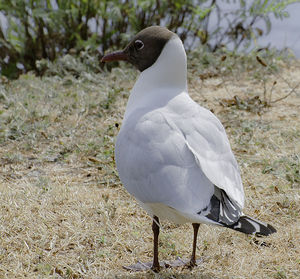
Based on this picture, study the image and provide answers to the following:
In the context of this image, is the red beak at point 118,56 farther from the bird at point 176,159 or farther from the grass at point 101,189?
the grass at point 101,189

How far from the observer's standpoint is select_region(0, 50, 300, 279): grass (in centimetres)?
311

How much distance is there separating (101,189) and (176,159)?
161 cm

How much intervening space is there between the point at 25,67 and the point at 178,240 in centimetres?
555

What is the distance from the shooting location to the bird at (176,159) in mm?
2492

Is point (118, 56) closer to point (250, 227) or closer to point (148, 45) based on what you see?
point (148, 45)

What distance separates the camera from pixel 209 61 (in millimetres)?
7551

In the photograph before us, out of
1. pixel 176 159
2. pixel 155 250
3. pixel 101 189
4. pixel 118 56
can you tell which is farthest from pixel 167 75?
pixel 101 189

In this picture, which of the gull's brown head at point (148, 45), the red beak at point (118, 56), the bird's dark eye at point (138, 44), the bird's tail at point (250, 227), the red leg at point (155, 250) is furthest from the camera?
the red beak at point (118, 56)

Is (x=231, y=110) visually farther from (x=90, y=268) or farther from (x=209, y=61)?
(x=90, y=268)

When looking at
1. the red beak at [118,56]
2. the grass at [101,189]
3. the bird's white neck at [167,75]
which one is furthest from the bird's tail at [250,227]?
the red beak at [118,56]

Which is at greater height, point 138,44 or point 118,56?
point 138,44

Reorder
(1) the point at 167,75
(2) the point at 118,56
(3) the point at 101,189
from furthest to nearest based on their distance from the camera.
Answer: (3) the point at 101,189 < (2) the point at 118,56 < (1) the point at 167,75

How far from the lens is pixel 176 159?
8.49ft

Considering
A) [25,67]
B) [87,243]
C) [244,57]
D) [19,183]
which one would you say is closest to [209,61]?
[244,57]
